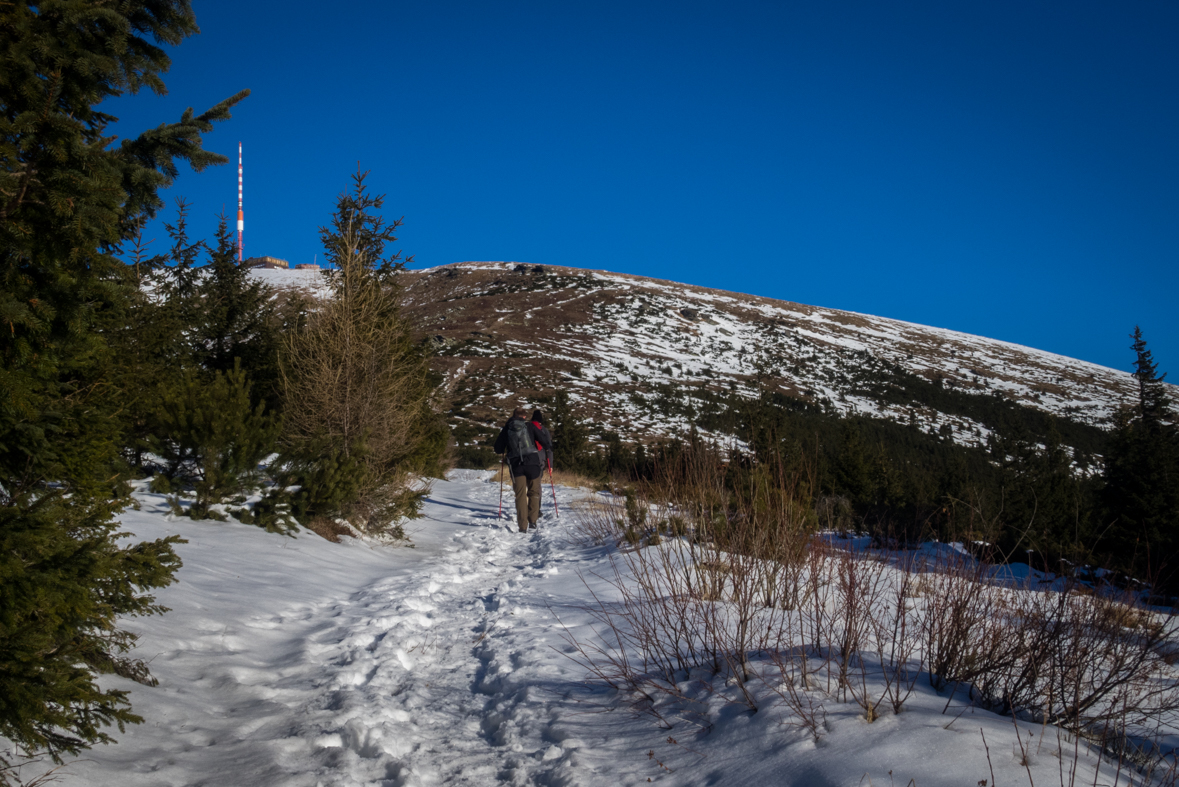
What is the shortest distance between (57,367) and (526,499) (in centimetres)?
752

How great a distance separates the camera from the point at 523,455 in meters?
9.22

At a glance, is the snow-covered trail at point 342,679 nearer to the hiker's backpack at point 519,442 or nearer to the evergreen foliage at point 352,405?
the evergreen foliage at point 352,405

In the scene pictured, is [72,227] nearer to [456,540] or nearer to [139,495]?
[139,495]

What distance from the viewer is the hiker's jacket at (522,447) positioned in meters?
9.24

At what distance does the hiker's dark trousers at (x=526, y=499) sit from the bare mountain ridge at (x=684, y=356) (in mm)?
30112

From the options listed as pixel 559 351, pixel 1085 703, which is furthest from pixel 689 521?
pixel 559 351

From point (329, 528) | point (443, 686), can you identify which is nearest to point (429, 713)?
point (443, 686)

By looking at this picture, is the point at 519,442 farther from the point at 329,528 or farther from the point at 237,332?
the point at 237,332

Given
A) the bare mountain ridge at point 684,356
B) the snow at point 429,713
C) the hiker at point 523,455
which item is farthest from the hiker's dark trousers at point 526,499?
the bare mountain ridge at point 684,356

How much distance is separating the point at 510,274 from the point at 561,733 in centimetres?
11444

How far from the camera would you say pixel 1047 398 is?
3354 inches

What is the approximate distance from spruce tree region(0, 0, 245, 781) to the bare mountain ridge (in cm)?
3726

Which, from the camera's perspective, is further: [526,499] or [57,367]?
[526,499]

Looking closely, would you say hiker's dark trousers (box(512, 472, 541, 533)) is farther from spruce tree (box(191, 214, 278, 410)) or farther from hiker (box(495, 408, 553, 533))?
spruce tree (box(191, 214, 278, 410))
